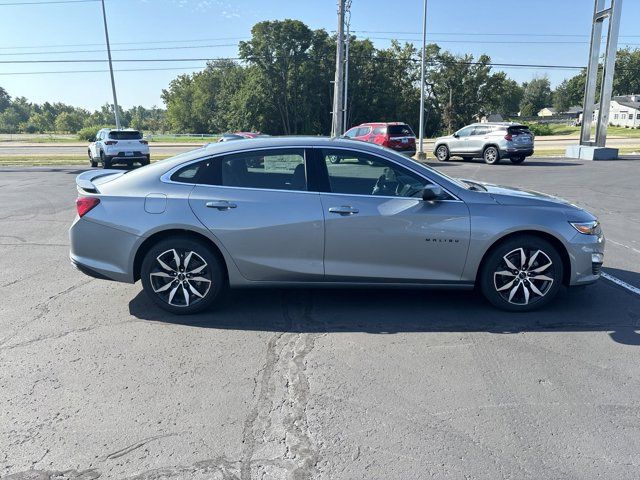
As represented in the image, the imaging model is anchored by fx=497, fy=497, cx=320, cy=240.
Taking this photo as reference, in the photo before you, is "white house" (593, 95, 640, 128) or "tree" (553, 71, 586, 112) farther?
"tree" (553, 71, 586, 112)

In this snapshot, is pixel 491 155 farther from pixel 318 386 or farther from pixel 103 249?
pixel 318 386

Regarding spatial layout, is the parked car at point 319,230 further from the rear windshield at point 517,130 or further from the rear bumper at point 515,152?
the rear windshield at point 517,130


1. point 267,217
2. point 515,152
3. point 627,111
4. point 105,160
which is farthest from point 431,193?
point 627,111

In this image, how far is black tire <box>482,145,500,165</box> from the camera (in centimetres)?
2252

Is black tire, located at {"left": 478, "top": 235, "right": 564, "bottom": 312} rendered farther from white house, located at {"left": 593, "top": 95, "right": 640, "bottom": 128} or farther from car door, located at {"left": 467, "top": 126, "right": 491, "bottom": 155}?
white house, located at {"left": 593, "top": 95, "right": 640, "bottom": 128}

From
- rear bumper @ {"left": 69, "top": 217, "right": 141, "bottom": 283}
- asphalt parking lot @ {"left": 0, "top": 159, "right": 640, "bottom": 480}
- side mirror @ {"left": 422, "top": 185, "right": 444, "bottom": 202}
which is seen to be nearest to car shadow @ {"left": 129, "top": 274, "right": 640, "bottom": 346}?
asphalt parking lot @ {"left": 0, "top": 159, "right": 640, "bottom": 480}

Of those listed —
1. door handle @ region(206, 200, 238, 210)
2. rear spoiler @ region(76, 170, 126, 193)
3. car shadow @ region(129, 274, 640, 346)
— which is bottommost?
car shadow @ region(129, 274, 640, 346)

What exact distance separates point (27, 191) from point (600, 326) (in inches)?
546

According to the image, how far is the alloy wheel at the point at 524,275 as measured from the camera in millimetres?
4516

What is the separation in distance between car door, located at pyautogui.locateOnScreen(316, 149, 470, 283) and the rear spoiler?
7.02ft

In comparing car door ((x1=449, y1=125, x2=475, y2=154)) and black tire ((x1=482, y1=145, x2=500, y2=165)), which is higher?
car door ((x1=449, y1=125, x2=475, y2=154))

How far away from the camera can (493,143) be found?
22531 millimetres

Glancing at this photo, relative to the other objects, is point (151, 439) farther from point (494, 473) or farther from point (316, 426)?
point (494, 473)

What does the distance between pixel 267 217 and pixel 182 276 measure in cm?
96
